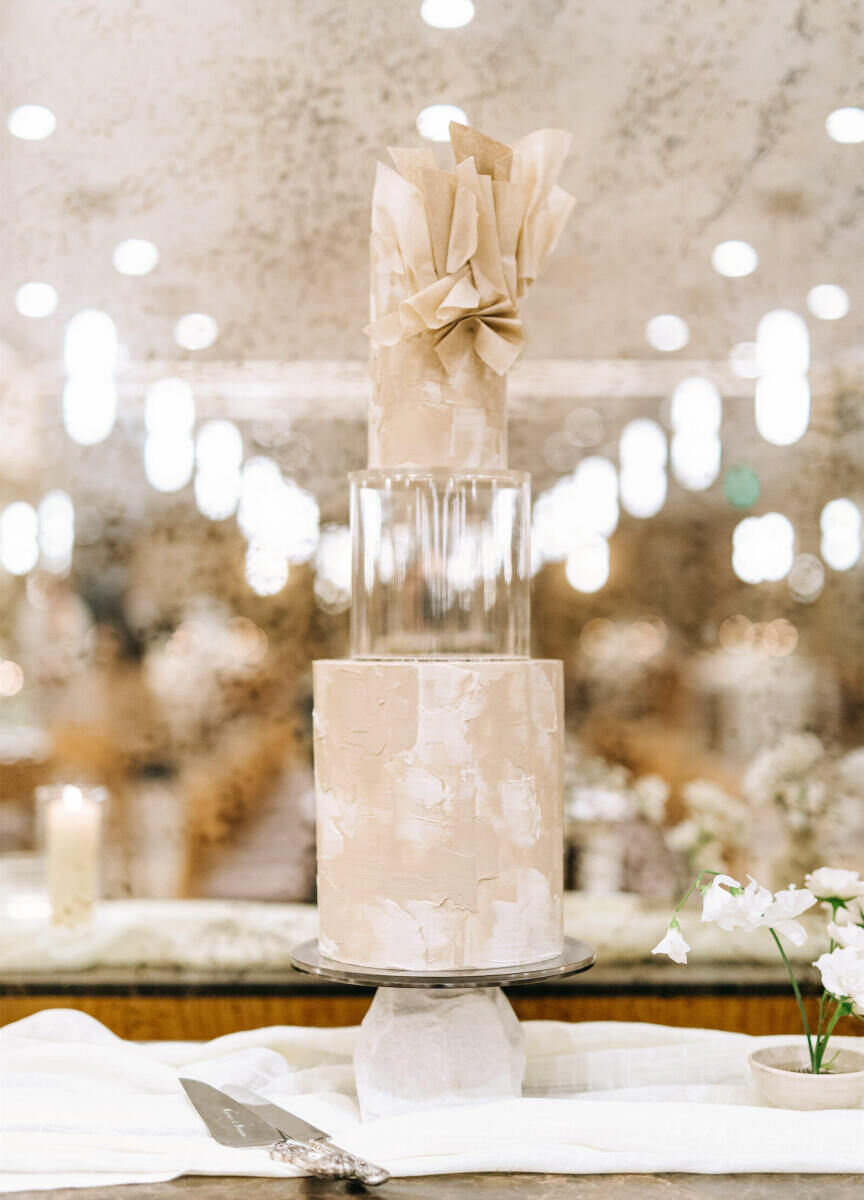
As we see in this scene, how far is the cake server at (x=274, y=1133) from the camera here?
0.83 metres

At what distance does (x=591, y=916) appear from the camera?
1.29 meters

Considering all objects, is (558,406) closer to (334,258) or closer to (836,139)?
(334,258)

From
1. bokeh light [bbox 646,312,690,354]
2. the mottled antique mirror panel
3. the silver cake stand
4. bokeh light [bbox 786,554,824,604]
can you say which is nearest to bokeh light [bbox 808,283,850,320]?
the mottled antique mirror panel

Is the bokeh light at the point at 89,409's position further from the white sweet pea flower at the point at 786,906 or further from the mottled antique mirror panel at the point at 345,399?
the white sweet pea flower at the point at 786,906

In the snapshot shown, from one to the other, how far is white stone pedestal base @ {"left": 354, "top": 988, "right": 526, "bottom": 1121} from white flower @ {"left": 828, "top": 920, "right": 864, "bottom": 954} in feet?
0.95

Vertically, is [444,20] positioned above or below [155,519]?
above

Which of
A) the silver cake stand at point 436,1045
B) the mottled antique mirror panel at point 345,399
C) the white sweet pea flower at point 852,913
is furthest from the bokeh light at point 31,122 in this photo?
the white sweet pea flower at point 852,913

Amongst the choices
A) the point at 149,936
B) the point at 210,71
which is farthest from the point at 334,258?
the point at 149,936

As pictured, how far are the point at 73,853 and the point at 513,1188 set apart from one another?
64cm

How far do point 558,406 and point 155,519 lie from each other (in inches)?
18.9

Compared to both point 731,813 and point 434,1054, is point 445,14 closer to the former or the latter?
point 731,813

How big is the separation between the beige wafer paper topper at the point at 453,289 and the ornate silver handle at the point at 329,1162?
545 mm

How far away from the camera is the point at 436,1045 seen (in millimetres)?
974

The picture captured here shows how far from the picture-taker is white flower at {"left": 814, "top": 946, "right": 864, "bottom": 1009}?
93cm
